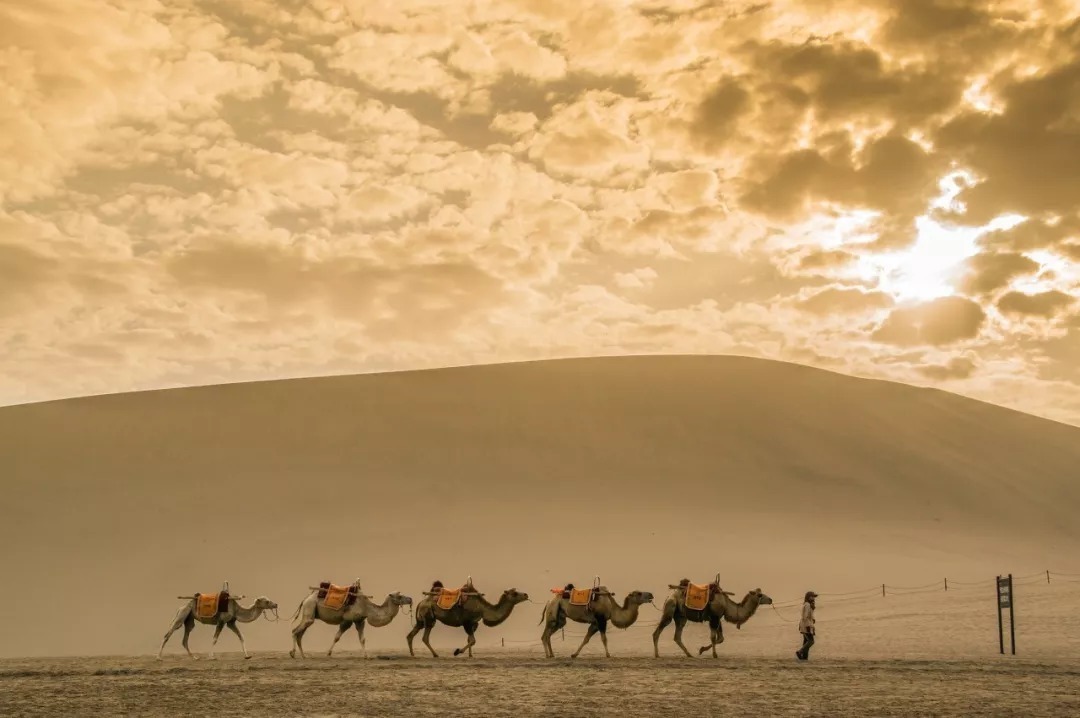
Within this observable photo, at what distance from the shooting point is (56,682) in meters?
16.8

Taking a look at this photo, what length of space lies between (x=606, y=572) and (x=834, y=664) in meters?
20.5

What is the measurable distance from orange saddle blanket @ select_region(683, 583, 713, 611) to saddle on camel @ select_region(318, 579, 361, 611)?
596 cm

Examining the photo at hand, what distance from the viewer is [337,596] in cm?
2230

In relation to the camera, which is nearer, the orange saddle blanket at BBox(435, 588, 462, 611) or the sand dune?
the orange saddle blanket at BBox(435, 588, 462, 611)

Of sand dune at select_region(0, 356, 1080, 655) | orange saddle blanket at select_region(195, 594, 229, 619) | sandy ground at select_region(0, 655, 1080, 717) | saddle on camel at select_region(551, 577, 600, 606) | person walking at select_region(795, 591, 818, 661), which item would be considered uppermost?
sand dune at select_region(0, 356, 1080, 655)

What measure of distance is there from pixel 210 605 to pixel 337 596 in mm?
2319

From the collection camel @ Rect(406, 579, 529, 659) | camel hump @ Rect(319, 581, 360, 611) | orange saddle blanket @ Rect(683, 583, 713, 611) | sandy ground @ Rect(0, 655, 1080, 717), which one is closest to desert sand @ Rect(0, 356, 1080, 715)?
sandy ground @ Rect(0, 655, 1080, 717)

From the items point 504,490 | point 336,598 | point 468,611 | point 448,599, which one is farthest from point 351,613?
point 504,490

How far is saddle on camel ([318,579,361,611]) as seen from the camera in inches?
876

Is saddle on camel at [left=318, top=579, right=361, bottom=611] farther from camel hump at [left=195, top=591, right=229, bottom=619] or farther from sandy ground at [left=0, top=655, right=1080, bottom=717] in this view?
sandy ground at [left=0, top=655, right=1080, bottom=717]

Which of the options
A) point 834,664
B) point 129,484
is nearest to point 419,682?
point 834,664

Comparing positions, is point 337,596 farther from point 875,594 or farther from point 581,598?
point 875,594

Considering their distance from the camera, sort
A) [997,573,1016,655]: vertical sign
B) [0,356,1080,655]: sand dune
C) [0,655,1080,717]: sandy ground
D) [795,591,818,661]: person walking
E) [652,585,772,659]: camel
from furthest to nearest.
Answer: [0,356,1080,655]: sand dune, [652,585,772,659]: camel, [997,573,1016,655]: vertical sign, [795,591,818,661]: person walking, [0,655,1080,717]: sandy ground

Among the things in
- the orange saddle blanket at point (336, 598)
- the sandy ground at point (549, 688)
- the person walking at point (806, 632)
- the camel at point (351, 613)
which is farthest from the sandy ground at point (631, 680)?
the orange saddle blanket at point (336, 598)
